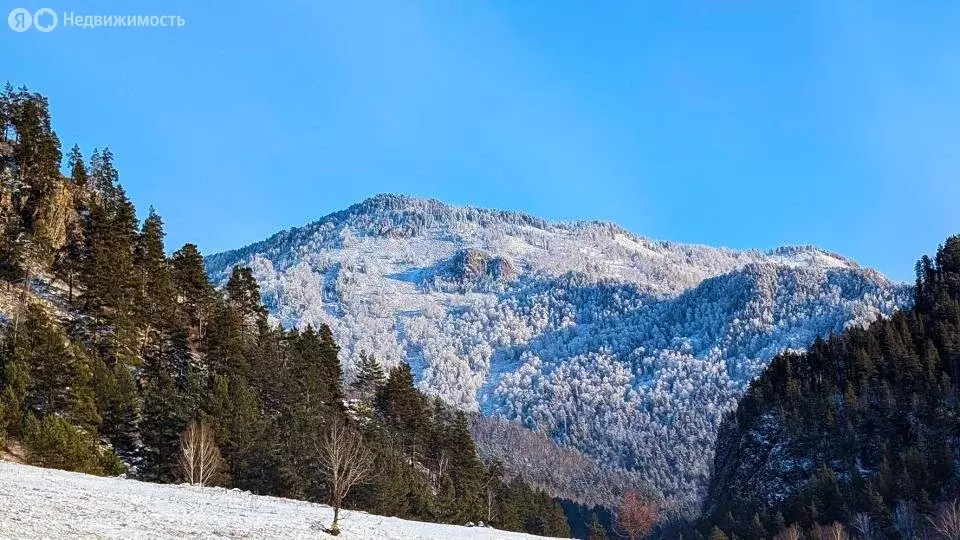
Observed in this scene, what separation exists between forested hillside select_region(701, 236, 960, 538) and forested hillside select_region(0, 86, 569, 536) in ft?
151

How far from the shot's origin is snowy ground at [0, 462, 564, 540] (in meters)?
26.8

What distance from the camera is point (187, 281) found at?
8262cm

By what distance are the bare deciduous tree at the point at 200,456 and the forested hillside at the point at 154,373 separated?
755 mm

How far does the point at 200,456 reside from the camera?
53.2m

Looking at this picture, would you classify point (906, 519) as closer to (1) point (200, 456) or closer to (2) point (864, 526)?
(2) point (864, 526)

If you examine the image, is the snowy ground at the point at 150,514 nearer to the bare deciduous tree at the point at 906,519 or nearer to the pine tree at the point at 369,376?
the pine tree at the point at 369,376

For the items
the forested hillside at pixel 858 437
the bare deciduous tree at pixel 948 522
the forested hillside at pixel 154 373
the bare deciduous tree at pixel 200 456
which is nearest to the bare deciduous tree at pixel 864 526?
the forested hillside at pixel 858 437

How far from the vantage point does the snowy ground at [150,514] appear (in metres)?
26.8

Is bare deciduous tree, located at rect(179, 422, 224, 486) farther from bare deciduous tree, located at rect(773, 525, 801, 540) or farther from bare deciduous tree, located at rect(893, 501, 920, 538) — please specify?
bare deciduous tree, located at rect(893, 501, 920, 538)

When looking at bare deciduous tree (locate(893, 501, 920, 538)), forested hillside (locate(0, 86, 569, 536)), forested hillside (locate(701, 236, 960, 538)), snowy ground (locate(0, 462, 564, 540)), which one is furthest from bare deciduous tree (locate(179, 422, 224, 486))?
bare deciduous tree (locate(893, 501, 920, 538))

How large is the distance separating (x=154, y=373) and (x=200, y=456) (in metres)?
17.5

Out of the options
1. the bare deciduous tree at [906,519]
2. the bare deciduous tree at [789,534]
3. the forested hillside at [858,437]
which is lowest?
the bare deciduous tree at [789,534]

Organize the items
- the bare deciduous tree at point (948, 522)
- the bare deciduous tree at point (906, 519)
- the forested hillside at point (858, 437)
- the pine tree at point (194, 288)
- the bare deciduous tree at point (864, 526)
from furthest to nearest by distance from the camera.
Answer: the forested hillside at point (858, 437) < the bare deciduous tree at point (906, 519) < the bare deciduous tree at point (864, 526) < the pine tree at point (194, 288) < the bare deciduous tree at point (948, 522)

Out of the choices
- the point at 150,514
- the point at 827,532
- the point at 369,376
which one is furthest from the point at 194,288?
the point at 827,532
